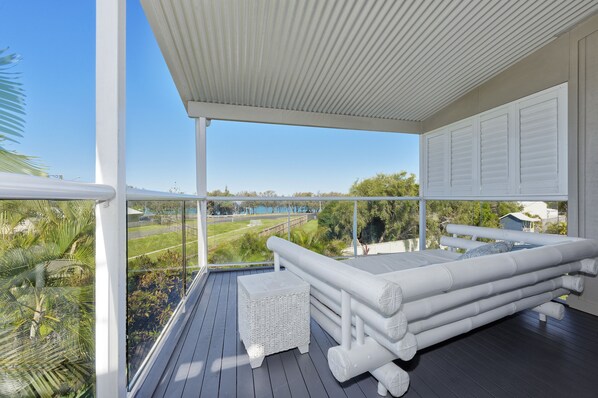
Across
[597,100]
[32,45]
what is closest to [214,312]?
[32,45]

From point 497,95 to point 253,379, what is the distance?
4.46m

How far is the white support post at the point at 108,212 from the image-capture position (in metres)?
1.18

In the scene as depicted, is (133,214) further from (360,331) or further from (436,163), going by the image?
(436,163)

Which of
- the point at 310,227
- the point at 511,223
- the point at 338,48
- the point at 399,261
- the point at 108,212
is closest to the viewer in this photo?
the point at 108,212

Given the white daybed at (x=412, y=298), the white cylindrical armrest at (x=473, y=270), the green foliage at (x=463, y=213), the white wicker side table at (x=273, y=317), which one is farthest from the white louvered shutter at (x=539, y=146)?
the white wicker side table at (x=273, y=317)

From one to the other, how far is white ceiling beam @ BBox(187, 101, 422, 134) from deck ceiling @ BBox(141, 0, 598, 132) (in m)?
0.02

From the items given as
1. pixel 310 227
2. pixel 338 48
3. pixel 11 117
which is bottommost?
pixel 310 227

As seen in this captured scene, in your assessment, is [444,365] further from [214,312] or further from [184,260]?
[184,260]

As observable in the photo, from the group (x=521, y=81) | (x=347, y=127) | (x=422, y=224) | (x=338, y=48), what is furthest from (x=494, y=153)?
(x=338, y=48)

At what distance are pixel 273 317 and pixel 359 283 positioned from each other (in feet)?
2.67

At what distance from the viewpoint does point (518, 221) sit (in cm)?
356

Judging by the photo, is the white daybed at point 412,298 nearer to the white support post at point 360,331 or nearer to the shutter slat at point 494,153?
the white support post at point 360,331

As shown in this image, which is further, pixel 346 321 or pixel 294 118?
pixel 294 118

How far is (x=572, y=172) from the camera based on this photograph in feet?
9.05
